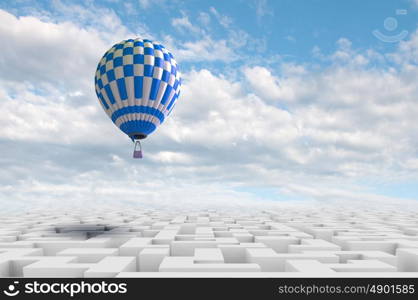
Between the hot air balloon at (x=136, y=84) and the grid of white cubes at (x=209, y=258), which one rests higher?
the hot air balloon at (x=136, y=84)

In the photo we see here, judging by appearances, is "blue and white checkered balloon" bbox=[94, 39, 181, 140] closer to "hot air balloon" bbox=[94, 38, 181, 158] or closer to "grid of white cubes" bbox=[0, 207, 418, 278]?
"hot air balloon" bbox=[94, 38, 181, 158]

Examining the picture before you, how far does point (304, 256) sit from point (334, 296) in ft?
13.0

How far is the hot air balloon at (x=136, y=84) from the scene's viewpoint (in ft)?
90.3

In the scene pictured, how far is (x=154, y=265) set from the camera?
12.6 meters

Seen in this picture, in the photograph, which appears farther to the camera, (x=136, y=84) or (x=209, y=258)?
(x=136, y=84)

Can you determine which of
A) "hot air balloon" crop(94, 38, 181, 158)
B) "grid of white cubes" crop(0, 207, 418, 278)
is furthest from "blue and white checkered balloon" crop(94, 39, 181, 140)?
"grid of white cubes" crop(0, 207, 418, 278)

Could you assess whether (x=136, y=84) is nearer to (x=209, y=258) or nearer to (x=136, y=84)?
(x=136, y=84)

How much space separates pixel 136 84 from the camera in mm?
27391

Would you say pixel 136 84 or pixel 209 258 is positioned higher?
pixel 136 84

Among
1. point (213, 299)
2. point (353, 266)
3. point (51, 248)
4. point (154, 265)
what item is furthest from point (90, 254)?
point (353, 266)

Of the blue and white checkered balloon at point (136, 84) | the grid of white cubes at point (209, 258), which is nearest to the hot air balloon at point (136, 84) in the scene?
the blue and white checkered balloon at point (136, 84)

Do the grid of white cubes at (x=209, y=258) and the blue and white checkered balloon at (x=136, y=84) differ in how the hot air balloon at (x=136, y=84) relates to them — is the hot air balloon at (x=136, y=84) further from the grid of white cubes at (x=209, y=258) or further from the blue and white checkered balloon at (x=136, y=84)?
the grid of white cubes at (x=209, y=258)

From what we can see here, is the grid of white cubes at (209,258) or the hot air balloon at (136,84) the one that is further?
the hot air balloon at (136,84)

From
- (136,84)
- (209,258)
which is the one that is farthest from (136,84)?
(209,258)
